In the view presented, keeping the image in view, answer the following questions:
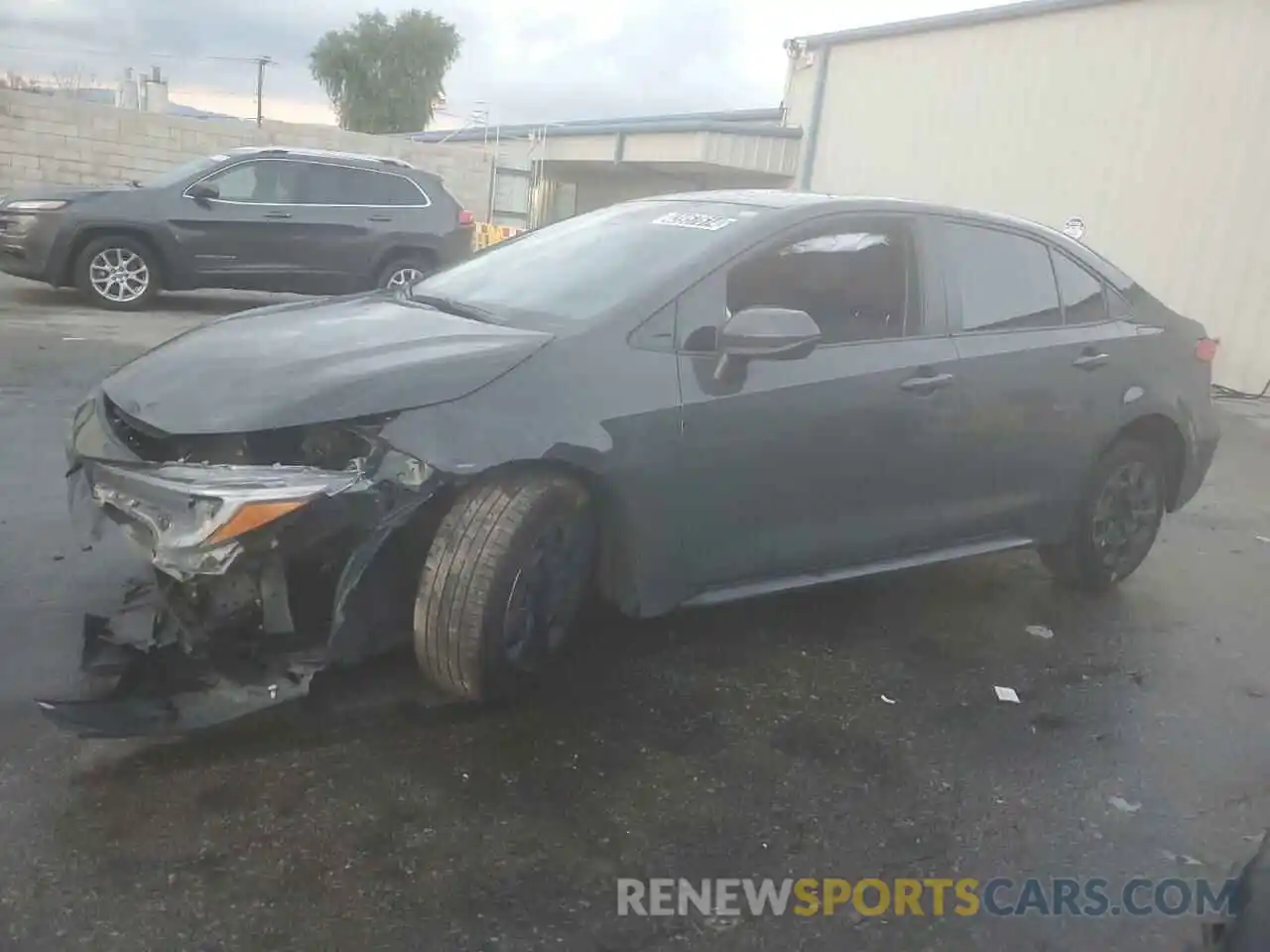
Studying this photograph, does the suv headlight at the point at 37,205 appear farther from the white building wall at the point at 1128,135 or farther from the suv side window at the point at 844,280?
the white building wall at the point at 1128,135

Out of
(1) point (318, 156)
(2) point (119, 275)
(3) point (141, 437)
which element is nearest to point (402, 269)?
(1) point (318, 156)

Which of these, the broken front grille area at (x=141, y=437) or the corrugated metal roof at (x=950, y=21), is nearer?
the broken front grille area at (x=141, y=437)

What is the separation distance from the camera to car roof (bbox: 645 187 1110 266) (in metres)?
3.94

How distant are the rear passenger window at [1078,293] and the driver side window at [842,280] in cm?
93

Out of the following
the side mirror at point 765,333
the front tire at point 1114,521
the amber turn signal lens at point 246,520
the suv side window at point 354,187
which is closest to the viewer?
the amber turn signal lens at point 246,520

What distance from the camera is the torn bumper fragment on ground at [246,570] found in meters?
2.72

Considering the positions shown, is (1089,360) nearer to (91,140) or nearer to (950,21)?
(950,21)

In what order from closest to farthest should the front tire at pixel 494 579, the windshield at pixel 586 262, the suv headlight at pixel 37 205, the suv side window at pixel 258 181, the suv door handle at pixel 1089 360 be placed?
1. the front tire at pixel 494 579
2. the windshield at pixel 586 262
3. the suv door handle at pixel 1089 360
4. the suv headlight at pixel 37 205
5. the suv side window at pixel 258 181

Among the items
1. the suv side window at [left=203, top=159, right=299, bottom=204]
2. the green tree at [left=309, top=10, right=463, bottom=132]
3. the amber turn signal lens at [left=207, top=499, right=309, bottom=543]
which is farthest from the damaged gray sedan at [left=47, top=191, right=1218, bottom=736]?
the green tree at [left=309, top=10, right=463, bottom=132]

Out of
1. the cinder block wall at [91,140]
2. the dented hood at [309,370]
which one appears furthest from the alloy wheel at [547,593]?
the cinder block wall at [91,140]

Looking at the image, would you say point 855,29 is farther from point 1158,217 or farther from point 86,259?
point 86,259

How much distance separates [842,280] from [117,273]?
28.2 feet

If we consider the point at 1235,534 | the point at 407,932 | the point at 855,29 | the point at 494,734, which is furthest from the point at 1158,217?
the point at 407,932

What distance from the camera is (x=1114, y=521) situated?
4848mm
